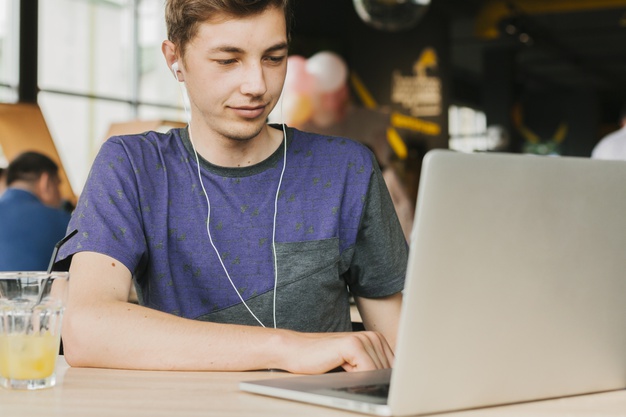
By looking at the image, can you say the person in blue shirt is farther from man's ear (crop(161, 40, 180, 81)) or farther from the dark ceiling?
the dark ceiling

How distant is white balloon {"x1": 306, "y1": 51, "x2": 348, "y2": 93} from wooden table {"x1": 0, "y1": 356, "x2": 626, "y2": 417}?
604 cm

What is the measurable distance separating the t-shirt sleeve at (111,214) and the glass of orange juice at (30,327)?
1.11 feet

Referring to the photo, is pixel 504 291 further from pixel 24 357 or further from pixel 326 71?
pixel 326 71

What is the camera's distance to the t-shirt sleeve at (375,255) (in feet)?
5.76

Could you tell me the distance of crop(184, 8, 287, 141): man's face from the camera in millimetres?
1579

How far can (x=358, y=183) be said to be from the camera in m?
1.76

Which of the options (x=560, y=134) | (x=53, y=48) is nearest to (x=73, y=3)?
(x=53, y=48)

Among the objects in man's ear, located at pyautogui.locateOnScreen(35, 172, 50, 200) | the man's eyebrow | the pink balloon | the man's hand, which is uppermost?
the pink balloon

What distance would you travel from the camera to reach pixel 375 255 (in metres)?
1.76

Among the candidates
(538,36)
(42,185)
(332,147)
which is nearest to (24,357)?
(332,147)

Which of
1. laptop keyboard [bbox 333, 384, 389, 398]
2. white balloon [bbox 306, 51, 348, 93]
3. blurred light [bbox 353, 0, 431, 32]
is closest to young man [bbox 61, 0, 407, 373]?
laptop keyboard [bbox 333, 384, 389, 398]

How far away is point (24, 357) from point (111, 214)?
0.49 metres

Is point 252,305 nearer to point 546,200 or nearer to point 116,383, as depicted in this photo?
point 116,383

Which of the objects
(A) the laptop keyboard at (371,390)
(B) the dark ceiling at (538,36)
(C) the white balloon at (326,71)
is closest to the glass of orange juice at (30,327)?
(A) the laptop keyboard at (371,390)
